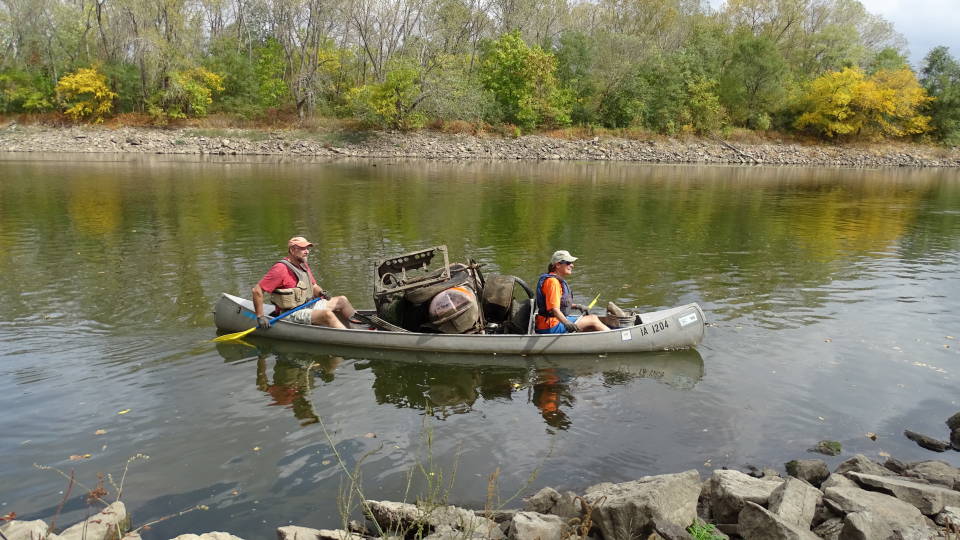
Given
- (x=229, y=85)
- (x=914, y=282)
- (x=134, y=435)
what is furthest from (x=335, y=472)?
(x=229, y=85)

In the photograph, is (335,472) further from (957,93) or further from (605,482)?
(957,93)

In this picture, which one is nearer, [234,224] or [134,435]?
[134,435]

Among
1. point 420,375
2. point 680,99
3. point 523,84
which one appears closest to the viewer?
point 420,375

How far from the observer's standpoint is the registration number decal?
1060cm

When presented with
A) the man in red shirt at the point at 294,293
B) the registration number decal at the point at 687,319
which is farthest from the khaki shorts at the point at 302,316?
the registration number decal at the point at 687,319

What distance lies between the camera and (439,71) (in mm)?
57031

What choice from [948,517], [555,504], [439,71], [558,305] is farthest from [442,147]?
[948,517]

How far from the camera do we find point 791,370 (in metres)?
10.1

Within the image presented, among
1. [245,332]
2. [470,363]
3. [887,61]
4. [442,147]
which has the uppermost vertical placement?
[887,61]

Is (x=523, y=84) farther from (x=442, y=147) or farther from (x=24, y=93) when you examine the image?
(x=24, y=93)

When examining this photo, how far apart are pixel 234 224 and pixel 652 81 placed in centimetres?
5176

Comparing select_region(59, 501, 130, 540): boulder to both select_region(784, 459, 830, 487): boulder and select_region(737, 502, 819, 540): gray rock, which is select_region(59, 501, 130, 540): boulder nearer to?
select_region(737, 502, 819, 540): gray rock

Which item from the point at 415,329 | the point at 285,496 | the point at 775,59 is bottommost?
the point at 285,496

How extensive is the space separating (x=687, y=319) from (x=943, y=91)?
71.9 metres
